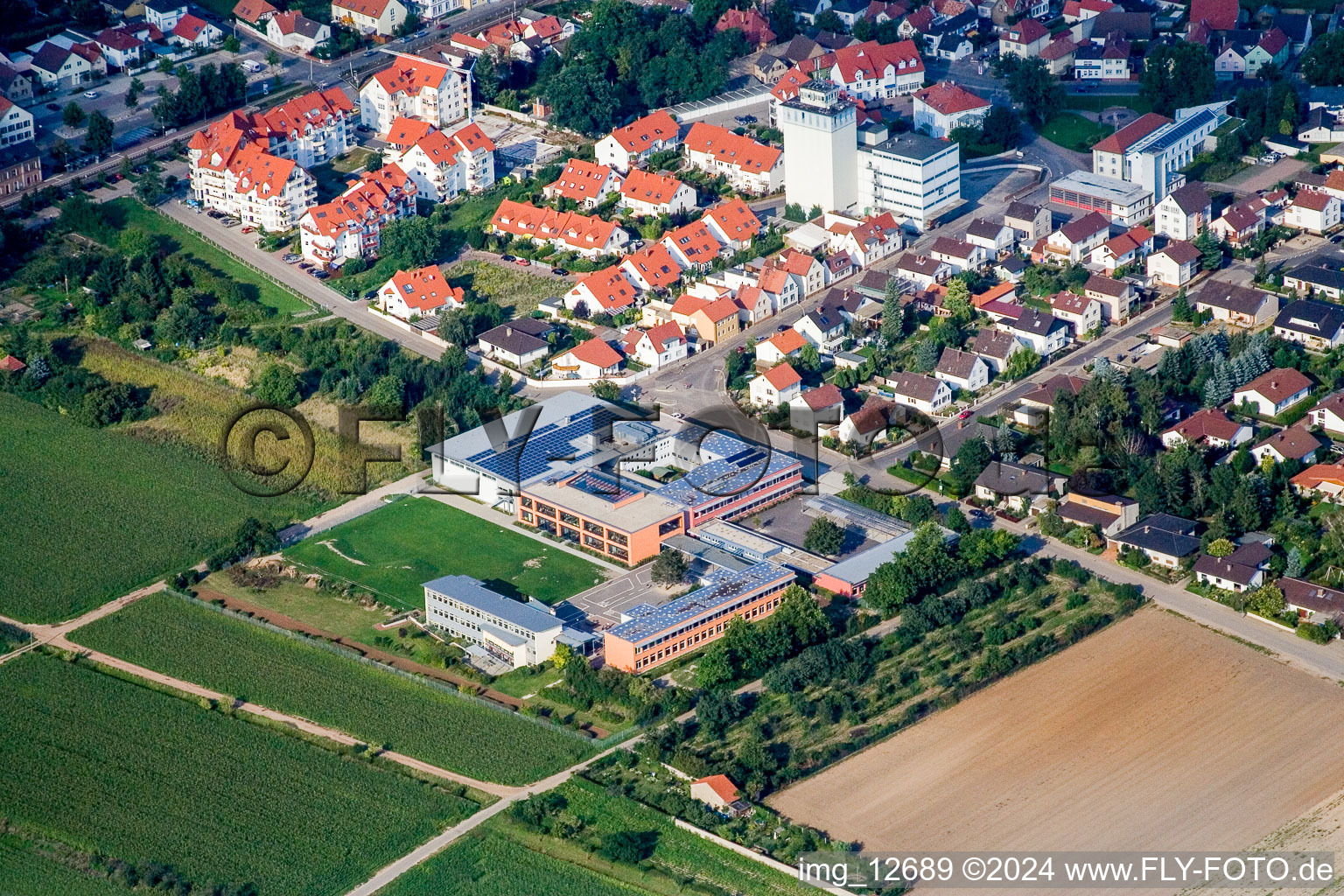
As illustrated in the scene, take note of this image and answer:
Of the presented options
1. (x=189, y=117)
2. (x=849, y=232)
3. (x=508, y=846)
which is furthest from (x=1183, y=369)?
(x=189, y=117)

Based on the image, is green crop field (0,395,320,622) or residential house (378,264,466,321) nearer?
green crop field (0,395,320,622)

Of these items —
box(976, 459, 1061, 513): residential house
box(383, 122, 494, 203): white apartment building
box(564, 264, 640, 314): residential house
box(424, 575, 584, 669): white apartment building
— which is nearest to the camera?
box(424, 575, 584, 669): white apartment building

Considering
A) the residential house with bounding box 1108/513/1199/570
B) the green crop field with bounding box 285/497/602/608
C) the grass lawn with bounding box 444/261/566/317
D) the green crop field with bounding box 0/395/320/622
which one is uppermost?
the grass lawn with bounding box 444/261/566/317

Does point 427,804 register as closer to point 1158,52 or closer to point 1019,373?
point 1019,373

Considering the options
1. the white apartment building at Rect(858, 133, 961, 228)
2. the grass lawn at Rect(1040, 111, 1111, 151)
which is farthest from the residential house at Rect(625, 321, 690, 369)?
the grass lawn at Rect(1040, 111, 1111, 151)

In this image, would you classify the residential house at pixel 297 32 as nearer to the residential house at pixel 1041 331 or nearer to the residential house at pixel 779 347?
the residential house at pixel 779 347
